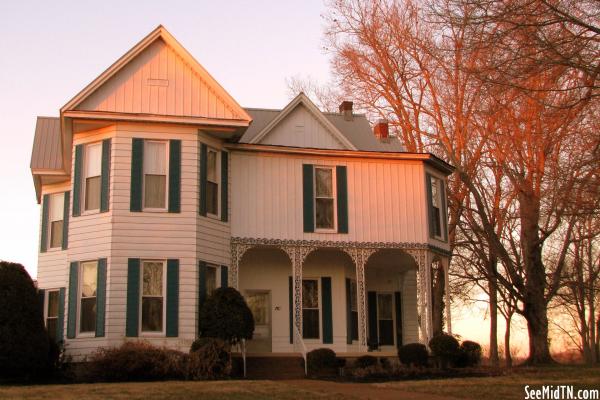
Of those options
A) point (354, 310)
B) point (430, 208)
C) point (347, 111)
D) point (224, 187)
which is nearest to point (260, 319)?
point (354, 310)

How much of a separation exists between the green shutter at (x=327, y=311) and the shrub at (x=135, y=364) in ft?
21.0

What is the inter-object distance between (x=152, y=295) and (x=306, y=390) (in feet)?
21.8

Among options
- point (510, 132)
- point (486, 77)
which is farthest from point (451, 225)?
point (486, 77)

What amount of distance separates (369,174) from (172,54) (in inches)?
290

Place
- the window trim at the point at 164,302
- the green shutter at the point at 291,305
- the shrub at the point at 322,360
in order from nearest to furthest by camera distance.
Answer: the window trim at the point at 164,302, the shrub at the point at 322,360, the green shutter at the point at 291,305

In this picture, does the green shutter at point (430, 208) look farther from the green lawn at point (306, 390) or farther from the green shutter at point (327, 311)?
the green lawn at point (306, 390)

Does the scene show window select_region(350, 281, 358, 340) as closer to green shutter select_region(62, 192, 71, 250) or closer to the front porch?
the front porch

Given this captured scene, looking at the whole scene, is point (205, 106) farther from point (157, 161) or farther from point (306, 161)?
point (306, 161)

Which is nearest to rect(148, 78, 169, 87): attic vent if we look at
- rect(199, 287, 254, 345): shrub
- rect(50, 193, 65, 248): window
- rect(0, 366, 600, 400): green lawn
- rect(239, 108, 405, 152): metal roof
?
rect(239, 108, 405, 152): metal roof

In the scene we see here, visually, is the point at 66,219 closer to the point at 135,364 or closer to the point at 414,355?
the point at 135,364

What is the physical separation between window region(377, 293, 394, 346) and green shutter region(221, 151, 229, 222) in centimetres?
698

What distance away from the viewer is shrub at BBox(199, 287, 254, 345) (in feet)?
67.0

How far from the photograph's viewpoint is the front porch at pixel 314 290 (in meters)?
23.8

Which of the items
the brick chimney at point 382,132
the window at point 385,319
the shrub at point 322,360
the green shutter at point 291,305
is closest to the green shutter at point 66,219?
the green shutter at point 291,305
